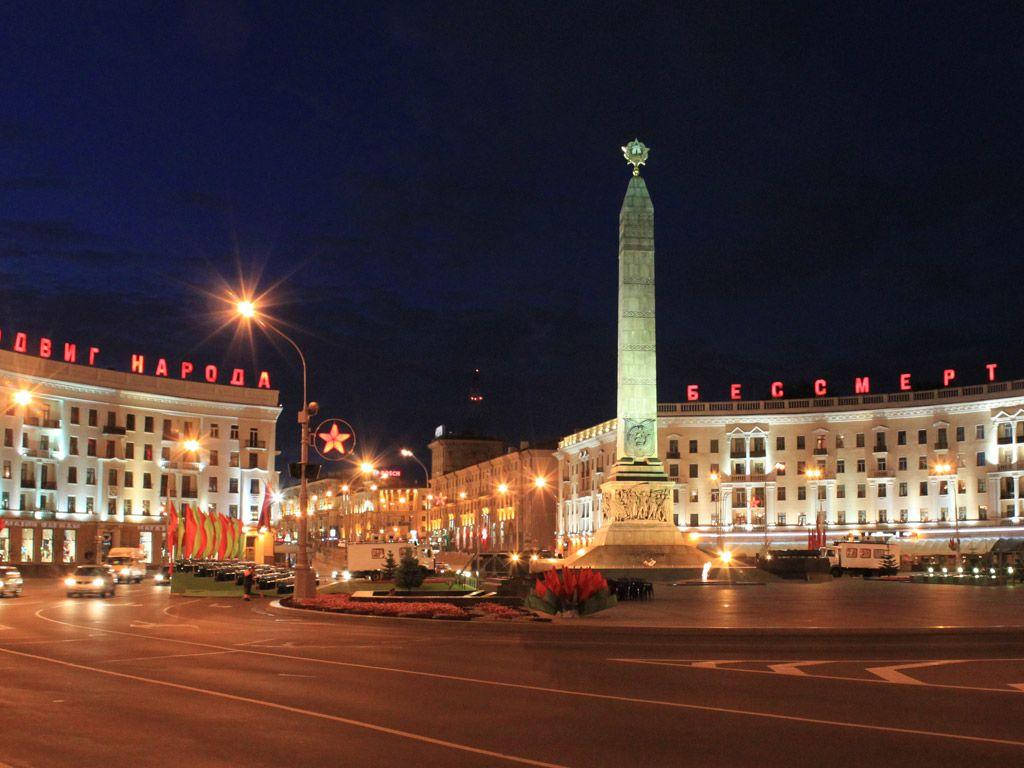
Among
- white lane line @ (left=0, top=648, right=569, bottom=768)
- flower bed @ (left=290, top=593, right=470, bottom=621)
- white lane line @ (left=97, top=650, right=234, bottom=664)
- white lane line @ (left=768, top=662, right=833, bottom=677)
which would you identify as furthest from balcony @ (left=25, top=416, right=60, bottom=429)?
white lane line @ (left=768, top=662, right=833, bottom=677)

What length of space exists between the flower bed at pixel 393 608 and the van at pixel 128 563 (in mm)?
35895

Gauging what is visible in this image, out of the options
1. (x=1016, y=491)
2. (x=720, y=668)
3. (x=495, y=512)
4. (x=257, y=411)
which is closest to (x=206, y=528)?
(x=257, y=411)

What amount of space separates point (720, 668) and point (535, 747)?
27.1 ft

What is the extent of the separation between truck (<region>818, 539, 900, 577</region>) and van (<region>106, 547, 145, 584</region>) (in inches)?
1691

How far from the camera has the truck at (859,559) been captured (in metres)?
72.4

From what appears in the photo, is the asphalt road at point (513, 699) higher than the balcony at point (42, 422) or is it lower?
lower

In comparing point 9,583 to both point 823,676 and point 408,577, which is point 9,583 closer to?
point 408,577

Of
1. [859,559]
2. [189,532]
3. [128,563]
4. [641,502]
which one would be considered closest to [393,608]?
[641,502]

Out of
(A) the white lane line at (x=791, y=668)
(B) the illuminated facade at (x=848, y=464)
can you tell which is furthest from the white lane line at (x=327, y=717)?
(B) the illuminated facade at (x=848, y=464)

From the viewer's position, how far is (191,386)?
108 meters

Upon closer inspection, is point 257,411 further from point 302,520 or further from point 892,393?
point 302,520

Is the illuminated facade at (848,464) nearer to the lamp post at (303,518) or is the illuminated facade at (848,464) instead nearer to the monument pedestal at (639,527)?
the monument pedestal at (639,527)

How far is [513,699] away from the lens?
1510cm

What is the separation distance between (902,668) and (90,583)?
127ft
